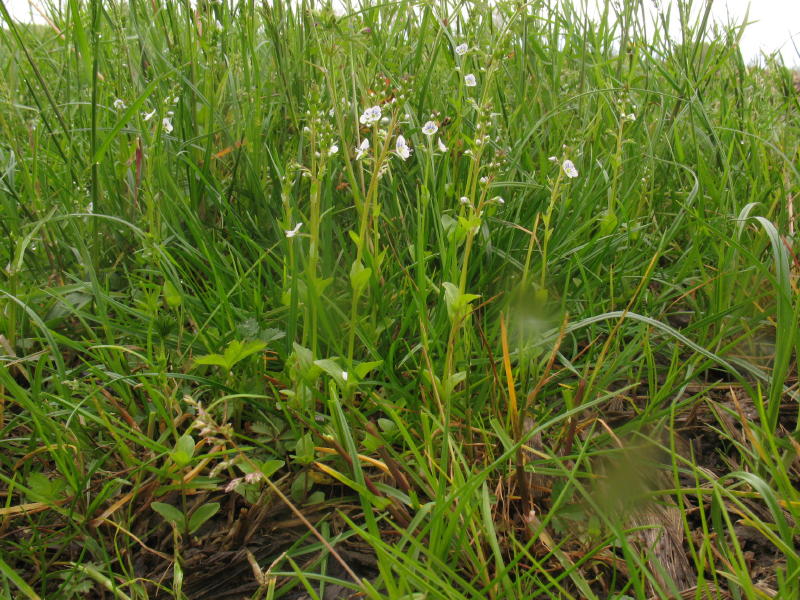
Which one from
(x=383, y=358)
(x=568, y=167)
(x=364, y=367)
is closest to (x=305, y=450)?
(x=364, y=367)

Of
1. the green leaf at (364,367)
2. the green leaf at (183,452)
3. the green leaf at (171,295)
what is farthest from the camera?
the green leaf at (171,295)

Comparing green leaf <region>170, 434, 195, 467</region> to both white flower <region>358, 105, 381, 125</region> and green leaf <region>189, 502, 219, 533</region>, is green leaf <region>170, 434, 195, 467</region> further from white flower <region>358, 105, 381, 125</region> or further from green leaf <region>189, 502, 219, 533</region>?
white flower <region>358, 105, 381, 125</region>

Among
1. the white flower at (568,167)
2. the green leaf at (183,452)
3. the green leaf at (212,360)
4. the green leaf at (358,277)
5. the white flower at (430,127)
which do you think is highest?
the white flower at (430,127)

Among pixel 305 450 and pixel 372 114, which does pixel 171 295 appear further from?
pixel 372 114

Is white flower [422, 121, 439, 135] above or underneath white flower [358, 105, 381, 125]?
underneath

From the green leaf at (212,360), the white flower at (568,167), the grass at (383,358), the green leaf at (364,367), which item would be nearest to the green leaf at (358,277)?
the grass at (383,358)

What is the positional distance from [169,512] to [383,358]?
1.76ft

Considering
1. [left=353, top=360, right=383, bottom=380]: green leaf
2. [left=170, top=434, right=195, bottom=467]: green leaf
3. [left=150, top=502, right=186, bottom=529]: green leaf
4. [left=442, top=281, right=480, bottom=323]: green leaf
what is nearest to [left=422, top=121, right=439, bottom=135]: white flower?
[left=442, top=281, right=480, bottom=323]: green leaf

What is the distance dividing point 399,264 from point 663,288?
2.56 ft

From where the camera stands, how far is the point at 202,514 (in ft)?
3.87

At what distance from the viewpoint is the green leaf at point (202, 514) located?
1.18 m

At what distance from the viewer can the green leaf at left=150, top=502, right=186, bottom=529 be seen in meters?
1.15

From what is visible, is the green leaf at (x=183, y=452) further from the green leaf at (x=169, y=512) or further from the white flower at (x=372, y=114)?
the white flower at (x=372, y=114)

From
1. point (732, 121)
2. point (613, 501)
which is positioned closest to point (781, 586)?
point (613, 501)
